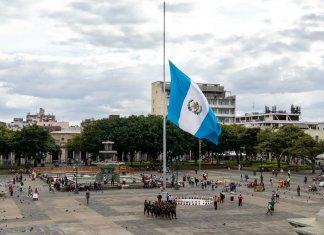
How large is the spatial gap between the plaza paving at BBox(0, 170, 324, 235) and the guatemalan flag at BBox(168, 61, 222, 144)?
6247mm

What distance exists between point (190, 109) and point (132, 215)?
9.46 metres

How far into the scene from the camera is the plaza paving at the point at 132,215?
103 feet

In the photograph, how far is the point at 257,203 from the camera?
44.5 metres

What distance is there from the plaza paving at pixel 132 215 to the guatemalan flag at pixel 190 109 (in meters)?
6.25

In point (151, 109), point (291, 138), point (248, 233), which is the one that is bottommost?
point (248, 233)

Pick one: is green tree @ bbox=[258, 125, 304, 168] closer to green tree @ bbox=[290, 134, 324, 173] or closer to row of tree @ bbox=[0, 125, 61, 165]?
green tree @ bbox=[290, 134, 324, 173]

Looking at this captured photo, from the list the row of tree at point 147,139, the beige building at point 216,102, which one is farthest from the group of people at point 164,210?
the beige building at point 216,102

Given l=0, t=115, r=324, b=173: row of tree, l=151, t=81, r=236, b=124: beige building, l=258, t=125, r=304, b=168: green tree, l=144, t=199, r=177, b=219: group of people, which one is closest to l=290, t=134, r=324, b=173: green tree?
l=0, t=115, r=324, b=173: row of tree

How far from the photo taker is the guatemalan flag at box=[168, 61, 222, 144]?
32844mm

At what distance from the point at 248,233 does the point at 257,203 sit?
1475 cm

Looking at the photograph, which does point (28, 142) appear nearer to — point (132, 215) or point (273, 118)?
point (132, 215)

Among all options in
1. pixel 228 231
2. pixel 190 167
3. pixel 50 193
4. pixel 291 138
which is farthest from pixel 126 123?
pixel 228 231

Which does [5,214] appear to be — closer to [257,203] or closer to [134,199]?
[134,199]

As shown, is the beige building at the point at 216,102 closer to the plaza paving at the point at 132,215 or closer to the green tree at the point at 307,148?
the green tree at the point at 307,148
